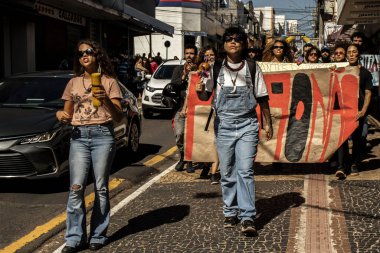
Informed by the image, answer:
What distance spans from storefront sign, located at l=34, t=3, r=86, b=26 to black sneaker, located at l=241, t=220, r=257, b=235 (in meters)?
13.9

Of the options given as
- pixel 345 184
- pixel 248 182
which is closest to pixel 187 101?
pixel 345 184

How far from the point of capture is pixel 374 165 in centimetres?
805

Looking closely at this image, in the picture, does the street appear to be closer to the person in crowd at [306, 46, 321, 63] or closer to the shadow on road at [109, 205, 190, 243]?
the shadow on road at [109, 205, 190, 243]

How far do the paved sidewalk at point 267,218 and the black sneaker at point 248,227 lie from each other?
54 mm

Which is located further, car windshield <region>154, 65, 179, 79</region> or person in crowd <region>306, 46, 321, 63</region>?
car windshield <region>154, 65, 179, 79</region>

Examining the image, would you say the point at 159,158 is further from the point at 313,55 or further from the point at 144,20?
the point at 144,20

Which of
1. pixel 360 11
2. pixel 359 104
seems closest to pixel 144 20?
pixel 360 11

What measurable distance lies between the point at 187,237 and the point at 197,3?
43078mm

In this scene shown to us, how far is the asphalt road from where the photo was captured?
554 centimetres

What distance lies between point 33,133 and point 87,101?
2.21 meters

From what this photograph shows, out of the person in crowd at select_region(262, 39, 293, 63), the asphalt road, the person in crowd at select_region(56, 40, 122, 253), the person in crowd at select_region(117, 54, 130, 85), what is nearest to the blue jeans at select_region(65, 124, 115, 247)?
the person in crowd at select_region(56, 40, 122, 253)

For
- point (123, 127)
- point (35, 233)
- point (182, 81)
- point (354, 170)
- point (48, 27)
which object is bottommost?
point (35, 233)

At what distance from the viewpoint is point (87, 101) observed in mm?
4605

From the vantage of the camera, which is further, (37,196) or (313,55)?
(313,55)
